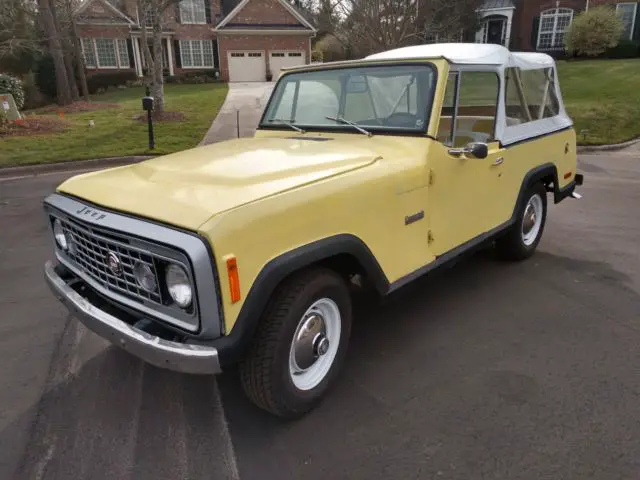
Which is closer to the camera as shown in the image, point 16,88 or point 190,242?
point 190,242

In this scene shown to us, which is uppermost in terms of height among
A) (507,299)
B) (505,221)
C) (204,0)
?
(204,0)

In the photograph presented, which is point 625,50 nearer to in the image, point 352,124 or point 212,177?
point 352,124

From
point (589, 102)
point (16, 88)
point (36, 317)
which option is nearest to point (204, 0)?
point (16, 88)

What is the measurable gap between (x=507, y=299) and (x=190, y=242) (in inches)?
118

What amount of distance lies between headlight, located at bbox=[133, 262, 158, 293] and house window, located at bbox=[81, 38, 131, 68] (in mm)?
35443

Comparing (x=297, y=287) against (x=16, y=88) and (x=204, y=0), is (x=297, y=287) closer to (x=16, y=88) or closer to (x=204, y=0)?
(x=16, y=88)

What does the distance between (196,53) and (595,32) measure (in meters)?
24.5

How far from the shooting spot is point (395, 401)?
2918 millimetres

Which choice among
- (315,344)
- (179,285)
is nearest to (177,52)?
(315,344)

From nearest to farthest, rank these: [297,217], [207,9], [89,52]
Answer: [297,217] < [89,52] < [207,9]

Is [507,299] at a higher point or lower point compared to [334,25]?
lower

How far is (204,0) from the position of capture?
111 feet

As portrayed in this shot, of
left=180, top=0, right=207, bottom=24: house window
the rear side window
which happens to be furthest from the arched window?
the rear side window

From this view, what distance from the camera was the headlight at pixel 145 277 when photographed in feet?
7.80
